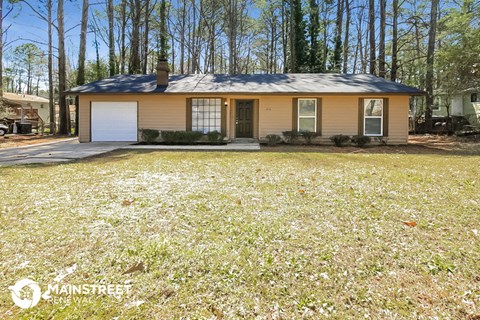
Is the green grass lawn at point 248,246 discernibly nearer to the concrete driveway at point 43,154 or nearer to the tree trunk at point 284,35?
the concrete driveway at point 43,154

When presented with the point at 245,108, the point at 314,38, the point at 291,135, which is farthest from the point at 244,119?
the point at 314,38

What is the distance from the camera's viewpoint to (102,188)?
183 inches

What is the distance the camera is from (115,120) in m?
13.1

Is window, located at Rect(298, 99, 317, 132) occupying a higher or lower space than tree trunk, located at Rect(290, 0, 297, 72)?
lower

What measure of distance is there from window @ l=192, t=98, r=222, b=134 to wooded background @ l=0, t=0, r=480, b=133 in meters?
9.62

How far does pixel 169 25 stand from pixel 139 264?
29.6 m

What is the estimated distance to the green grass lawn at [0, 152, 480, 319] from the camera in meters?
1.92

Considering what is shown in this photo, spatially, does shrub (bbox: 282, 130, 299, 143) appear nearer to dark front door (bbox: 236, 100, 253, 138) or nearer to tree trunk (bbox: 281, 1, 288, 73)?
dark front door (bbox: 236, 100, 253, 138)

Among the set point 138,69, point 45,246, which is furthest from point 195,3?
point 45,246

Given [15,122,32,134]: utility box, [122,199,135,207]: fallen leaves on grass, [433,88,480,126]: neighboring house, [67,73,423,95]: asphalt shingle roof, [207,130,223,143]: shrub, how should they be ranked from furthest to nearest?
[433,88,480,126]: neighboring house < [15,122,32,134]: utility box < [207,130,223,143]: shrub < [67,73,423,95]: asphalt shingle roof < [122,199,135,207]: fallen leaves on grass

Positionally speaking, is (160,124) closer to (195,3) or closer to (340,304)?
(340,304)

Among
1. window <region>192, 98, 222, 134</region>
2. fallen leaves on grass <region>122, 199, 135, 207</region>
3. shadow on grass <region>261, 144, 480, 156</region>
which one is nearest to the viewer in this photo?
fallen leaves on grass <region>122, 199, 135, 207</region>

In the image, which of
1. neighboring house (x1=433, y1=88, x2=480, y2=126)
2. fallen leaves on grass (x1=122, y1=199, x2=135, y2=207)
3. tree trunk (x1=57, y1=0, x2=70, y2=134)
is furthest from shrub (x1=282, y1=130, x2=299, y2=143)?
tree trunk (x1=57, y1=0, x2=70, y2=134)

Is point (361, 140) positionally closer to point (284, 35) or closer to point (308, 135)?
point (308, 135)
